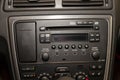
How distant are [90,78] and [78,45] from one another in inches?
3.8

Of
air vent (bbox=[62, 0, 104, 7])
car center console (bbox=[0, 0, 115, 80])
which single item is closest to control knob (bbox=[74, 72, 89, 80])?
car center console (bbox=[0, 0, 115, 80])

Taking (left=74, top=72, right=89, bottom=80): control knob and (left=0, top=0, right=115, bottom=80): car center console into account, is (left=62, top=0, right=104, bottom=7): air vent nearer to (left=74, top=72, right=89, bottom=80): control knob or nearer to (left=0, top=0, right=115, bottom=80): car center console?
(left=0, top=0, right=115, bottom=80): car center console

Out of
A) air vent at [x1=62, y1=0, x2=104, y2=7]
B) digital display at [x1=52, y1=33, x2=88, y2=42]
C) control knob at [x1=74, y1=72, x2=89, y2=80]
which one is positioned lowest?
control knob at [x1=74, y1=72, x2=89, y2=80]

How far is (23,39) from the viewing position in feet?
2.05

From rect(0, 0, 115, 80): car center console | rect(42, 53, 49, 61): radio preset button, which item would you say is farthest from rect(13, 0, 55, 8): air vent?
rect(42, 53, 49, 61): radio preset button

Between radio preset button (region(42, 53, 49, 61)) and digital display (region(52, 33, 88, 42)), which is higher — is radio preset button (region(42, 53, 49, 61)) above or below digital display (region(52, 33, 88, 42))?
below

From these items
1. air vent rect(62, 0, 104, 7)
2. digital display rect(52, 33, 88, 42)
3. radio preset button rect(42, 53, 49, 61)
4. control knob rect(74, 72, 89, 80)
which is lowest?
control knob rect(74, 72, 89, 80)

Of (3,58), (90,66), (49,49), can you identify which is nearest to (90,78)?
(90,66)

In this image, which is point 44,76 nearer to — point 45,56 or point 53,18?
point 45,56

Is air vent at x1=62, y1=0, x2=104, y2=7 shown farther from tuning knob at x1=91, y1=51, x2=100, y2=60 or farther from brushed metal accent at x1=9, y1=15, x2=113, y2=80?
tuning knob at x1=91, y1=51, x2=100, y2=60

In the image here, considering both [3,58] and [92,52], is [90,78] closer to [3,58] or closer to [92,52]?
[92,52]

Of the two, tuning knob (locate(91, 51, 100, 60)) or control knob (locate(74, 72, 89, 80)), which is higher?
tuning knob (locate(91, 51, 100, 60))

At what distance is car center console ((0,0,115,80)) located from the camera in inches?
24.3

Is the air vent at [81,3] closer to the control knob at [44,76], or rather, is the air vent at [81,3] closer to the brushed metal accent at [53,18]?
the brushed metal accent at [53,18]
